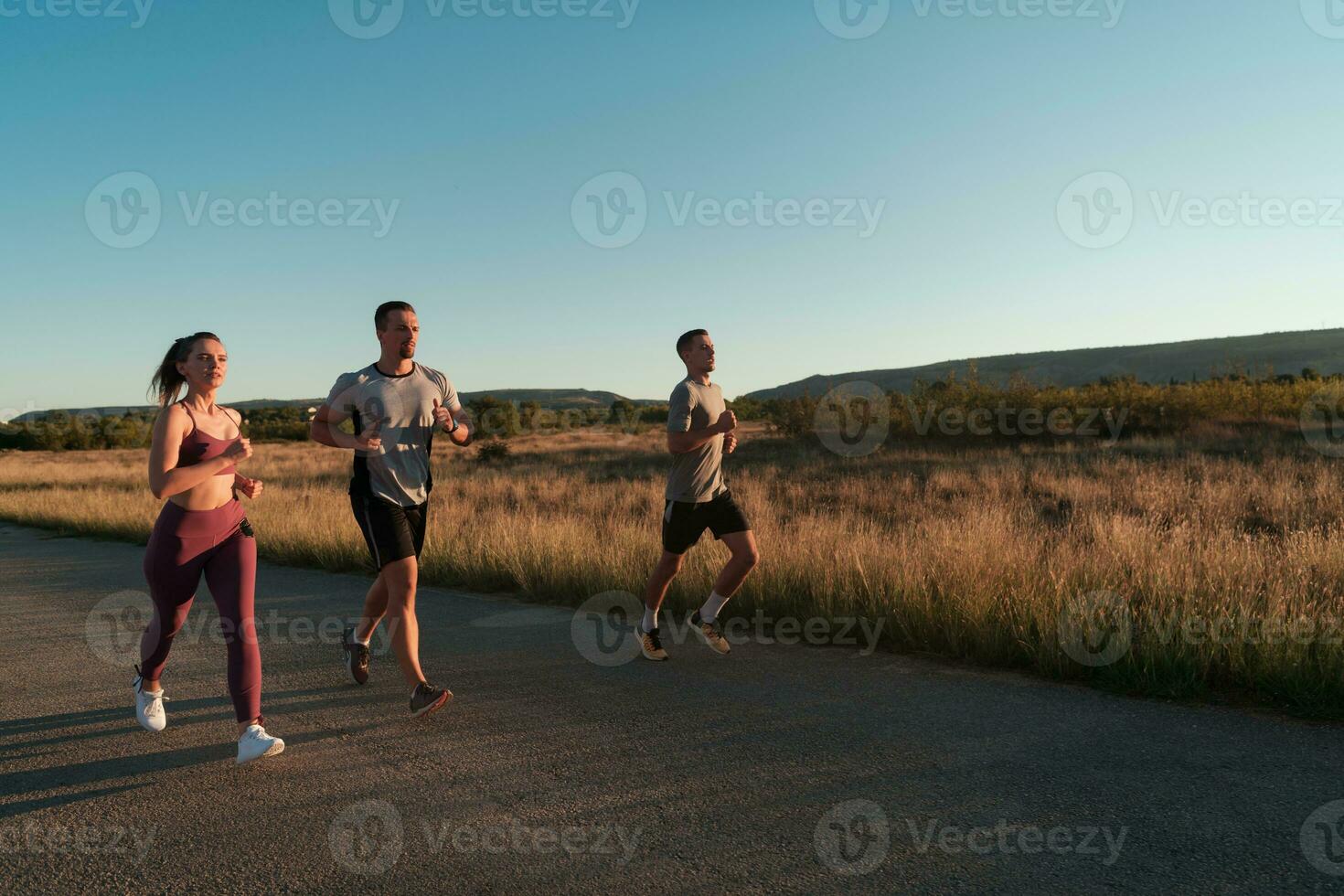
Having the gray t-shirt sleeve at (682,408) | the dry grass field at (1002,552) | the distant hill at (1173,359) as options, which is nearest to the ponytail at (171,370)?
the gray t-shirt sleeve at (682,408)

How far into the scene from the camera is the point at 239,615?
4102mm

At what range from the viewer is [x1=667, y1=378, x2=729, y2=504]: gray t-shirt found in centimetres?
554

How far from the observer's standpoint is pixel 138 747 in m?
4.25

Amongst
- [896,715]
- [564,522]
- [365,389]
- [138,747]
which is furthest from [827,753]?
[564,522]

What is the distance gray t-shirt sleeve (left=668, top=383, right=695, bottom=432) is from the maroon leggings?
2586 mm

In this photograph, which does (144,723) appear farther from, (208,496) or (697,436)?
(697,436)

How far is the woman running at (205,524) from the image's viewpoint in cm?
395

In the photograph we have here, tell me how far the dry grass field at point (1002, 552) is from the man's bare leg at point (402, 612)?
3113 millimetres

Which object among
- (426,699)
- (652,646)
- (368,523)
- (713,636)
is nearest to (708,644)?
(713,636)

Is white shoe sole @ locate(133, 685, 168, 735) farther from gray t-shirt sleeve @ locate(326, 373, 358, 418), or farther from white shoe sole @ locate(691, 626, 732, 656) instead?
white shoe sole @ locate(691, 626, 732, 656)

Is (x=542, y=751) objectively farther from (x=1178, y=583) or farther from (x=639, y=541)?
(x=639, y=541)

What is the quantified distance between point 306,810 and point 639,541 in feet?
20.3

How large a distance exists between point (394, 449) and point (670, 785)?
2.28 m

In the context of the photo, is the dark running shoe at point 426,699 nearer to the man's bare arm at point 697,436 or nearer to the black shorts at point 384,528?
the black shorts at point 384,528
